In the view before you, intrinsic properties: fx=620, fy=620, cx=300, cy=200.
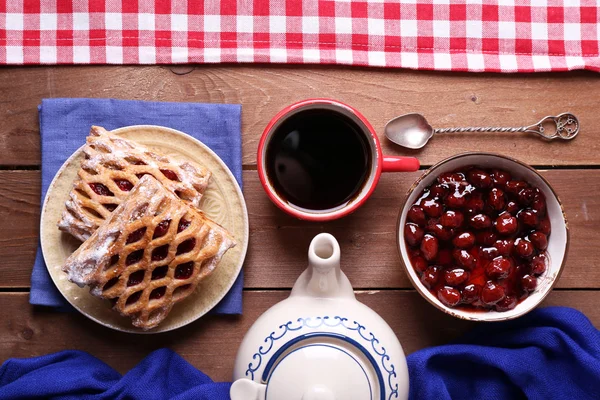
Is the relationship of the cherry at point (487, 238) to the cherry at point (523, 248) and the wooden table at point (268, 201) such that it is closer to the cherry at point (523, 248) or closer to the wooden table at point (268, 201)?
the cherry at point (523, 248)

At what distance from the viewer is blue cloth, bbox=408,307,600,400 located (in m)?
1.13

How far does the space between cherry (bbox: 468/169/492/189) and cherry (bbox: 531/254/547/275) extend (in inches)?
6.1

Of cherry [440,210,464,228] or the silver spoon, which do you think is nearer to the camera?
cherry [440,210,464,228]

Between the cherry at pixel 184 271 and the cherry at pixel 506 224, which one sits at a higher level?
the cherry at pixel 506 224

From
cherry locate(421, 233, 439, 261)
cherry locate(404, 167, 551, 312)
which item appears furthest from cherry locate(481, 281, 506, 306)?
cherry locate(421, 233, 439, 261)

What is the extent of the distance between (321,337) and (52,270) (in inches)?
21.2

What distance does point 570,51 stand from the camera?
1221mm

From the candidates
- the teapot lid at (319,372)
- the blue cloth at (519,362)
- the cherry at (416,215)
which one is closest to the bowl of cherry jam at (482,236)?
the cherry at (416,215)

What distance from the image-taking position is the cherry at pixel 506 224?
1.06m

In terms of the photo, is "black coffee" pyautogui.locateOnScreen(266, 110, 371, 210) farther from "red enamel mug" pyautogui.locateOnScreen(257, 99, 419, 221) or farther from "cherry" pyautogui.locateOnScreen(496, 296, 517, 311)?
"cherry" pyautogui.locateOnScreen(496, 296, 517, 311)

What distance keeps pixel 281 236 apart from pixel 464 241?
342 mm

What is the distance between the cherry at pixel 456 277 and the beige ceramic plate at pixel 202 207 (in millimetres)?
369

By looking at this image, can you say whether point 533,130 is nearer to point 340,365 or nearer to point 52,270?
point 340,365

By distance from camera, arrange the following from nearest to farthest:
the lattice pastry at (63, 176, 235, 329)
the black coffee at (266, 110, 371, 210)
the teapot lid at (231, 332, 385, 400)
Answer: the teapot lid at (231, 332, 385, 400) → the lattice pastry at (63, 176, 235, 329) → the black coffee at (266, 110, 371, 210)
